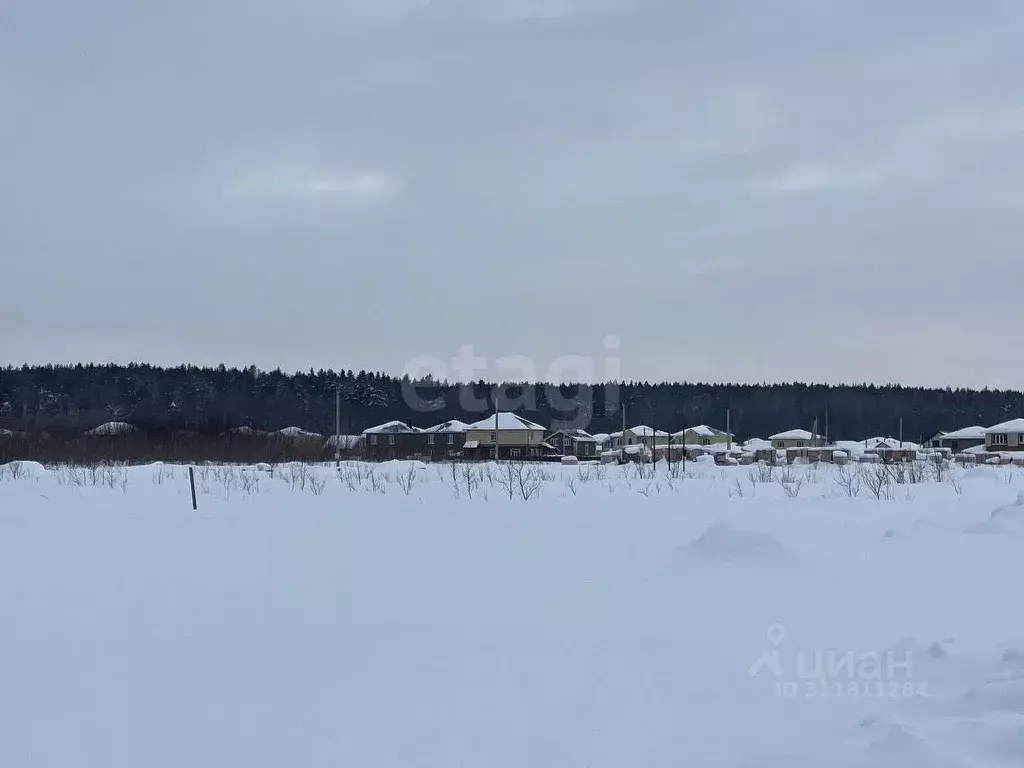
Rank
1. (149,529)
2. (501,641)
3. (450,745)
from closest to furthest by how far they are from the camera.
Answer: (450,745) → (501,641) → (149,529)

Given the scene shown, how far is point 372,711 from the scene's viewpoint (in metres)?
4.38

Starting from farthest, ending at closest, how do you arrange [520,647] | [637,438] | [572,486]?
[637,438]
[572,486]
[520,647]

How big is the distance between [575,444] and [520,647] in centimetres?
6626

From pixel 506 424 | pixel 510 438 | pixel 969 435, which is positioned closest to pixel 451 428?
pixel 506 424

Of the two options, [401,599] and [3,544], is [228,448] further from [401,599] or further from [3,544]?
[401,599]

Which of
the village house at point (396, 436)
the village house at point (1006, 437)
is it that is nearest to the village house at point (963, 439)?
the village house at point (1006, 437)

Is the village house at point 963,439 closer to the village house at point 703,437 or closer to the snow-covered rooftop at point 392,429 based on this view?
the village house at point 703,437

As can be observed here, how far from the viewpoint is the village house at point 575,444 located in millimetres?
71375

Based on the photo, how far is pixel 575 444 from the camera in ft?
235

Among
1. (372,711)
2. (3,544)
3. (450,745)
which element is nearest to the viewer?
(450,745)

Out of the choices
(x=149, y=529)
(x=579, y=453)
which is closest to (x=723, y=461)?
(x=579, y=453)

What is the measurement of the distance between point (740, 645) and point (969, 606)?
194 centimetres

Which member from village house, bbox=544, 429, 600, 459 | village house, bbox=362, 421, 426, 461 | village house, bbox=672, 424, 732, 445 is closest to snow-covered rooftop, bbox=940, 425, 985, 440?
village house, bbox=672, 424, 732, 445

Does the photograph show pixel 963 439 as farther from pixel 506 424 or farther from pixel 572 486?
pixel 572 486
